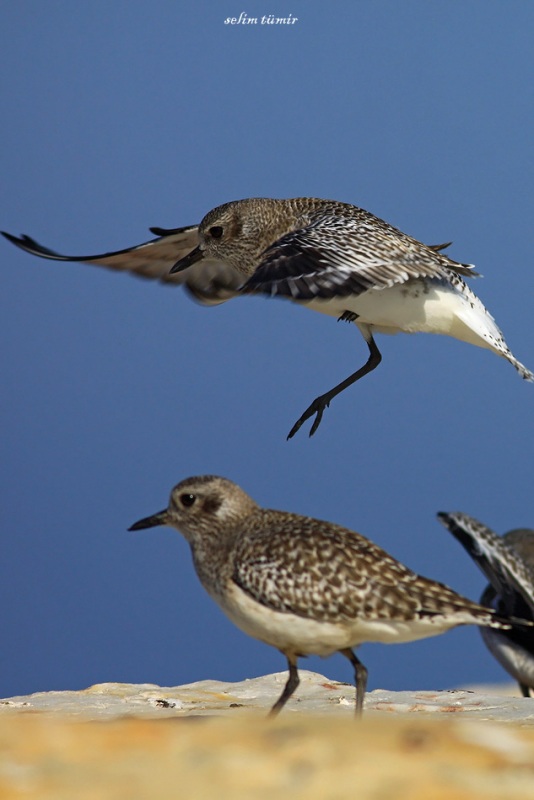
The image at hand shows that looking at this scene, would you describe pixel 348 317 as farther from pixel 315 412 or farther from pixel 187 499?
pixel 187 499

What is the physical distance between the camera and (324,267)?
6.59 meters

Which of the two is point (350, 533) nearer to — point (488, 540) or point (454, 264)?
point (488, 540)

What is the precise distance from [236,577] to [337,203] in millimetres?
3712

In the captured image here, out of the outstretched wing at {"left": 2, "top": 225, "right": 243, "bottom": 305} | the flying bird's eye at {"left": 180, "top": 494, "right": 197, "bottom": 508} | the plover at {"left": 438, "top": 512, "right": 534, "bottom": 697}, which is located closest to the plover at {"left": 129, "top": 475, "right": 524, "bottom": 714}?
the flying bird's eye at {"left": 180, "top": 494, "right": 197, "bottom": 508}

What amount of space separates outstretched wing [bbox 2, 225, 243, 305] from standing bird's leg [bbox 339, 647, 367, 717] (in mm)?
3914

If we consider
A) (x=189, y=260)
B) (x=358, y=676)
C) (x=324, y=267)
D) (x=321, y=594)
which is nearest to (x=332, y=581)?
(x=321, y=594)

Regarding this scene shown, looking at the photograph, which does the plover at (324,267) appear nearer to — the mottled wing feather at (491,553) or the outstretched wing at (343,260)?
the outstretched wing at (343,260)

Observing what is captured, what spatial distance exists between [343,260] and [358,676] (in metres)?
2.48

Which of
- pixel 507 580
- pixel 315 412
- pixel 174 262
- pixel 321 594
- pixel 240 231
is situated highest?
pixel 240 231

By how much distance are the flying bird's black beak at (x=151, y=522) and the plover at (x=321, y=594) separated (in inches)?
11.2

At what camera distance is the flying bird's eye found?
5.59 meters

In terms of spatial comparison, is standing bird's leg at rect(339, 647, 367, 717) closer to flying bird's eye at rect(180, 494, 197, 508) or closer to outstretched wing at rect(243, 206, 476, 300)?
flying bird's eye at rect(180, 494, 197, 508)

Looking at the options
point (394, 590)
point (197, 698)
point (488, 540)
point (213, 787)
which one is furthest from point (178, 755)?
point (197, 698)

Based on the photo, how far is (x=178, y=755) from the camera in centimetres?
443
